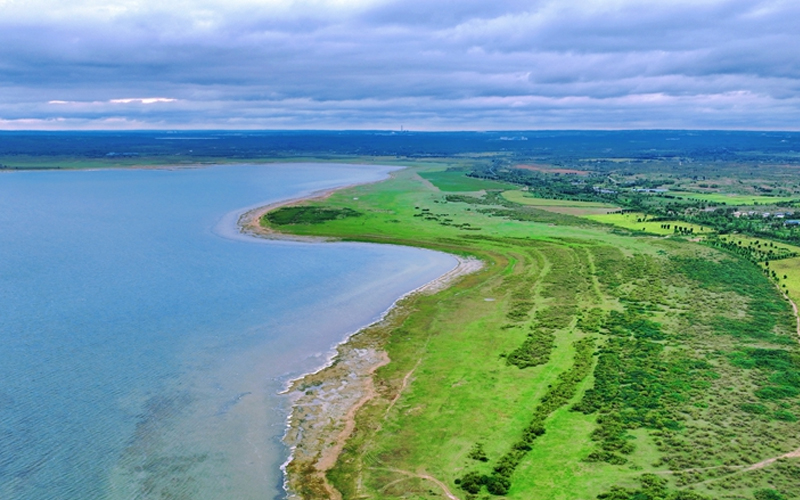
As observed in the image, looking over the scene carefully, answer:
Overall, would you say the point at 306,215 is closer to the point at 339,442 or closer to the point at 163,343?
the point at 163,343

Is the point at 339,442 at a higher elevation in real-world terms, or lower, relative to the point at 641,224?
lower

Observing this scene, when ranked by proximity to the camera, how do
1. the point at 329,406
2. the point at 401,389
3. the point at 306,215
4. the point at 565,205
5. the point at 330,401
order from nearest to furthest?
the point at 329,406 → the point at 330,401 → the point at 401,389 → the point at 306,215 → the point at 565,205

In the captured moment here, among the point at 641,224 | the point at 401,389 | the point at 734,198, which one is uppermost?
the point at 734,198

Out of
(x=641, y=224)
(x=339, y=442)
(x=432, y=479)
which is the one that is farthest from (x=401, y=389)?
(x=641, y=224)

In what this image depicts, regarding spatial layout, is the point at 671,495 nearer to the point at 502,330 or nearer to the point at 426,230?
the point at 502,330

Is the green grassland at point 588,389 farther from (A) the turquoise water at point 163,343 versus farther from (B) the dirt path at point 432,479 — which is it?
(A) the turquoise water at point 163,343

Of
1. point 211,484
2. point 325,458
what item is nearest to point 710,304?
point 325,458
